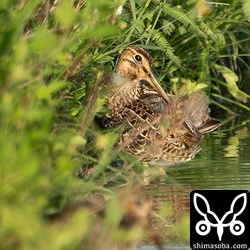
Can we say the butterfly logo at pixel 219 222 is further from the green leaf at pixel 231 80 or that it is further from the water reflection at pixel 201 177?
the green leaf at pixel 231 80

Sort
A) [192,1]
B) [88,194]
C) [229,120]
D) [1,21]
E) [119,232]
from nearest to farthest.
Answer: [119,232] → [1,21] → [88,194] → [192,1] → [229,120]

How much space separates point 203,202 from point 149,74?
6.92ft

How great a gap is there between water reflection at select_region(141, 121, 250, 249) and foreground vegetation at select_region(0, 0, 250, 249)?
0.32 metres

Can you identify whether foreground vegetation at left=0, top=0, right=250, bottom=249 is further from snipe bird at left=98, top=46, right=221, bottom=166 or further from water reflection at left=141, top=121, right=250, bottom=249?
water reflection at left=141, top=121, right=250, bottom=249

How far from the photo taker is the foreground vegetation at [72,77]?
3416 millimetres

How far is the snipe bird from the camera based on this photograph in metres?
6.75

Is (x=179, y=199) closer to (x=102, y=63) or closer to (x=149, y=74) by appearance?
(x=102, y=63)

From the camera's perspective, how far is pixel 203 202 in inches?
229

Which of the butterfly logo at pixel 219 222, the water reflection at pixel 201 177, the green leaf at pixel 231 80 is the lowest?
the butterfly logo at pixel 219 222

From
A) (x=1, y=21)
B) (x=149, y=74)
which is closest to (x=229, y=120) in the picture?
(x=149, y=74)

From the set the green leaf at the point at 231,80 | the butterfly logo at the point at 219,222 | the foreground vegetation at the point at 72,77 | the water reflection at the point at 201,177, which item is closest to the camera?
the foreground vegetation at the point at 72,77

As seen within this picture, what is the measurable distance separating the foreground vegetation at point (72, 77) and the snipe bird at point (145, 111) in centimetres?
20

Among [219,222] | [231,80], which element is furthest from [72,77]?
[231,80]

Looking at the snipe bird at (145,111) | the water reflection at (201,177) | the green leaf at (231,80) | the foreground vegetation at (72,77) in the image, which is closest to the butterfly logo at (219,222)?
the water reflection at (201,177)
